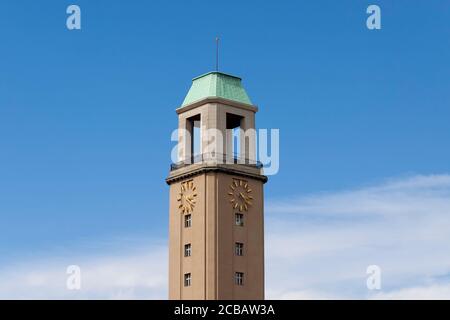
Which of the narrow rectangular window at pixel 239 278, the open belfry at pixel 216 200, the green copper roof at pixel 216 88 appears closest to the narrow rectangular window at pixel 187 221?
the open belfry at pixel 216 200

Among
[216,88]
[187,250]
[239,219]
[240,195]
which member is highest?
[216,88]

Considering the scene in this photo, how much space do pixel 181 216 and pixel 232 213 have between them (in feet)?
17.5

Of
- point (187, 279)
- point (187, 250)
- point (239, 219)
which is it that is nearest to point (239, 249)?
point (239, 219)

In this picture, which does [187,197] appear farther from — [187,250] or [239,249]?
[239,249]

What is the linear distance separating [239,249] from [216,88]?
16.3 meters

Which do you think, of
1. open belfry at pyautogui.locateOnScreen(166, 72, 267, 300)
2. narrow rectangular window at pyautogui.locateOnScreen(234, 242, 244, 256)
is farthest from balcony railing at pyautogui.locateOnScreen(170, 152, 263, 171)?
narrow rectangular window at pyautogui.locateOnScreen(234, 242, 244, 256)

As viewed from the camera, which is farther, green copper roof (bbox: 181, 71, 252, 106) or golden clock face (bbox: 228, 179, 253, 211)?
green copper roof (bbox: 181, 71, 252, 106)

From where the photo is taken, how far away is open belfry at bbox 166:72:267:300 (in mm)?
112562

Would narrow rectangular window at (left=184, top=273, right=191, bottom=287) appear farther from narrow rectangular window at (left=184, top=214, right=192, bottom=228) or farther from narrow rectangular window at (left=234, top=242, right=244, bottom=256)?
narrow rectangular window at (left=234, top=242, right=244, bottom=256)

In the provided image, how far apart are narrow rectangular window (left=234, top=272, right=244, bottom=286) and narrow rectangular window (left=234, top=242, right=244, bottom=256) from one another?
1951 mm

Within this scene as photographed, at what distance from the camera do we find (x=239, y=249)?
11469 centimetres

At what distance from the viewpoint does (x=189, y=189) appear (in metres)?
116
